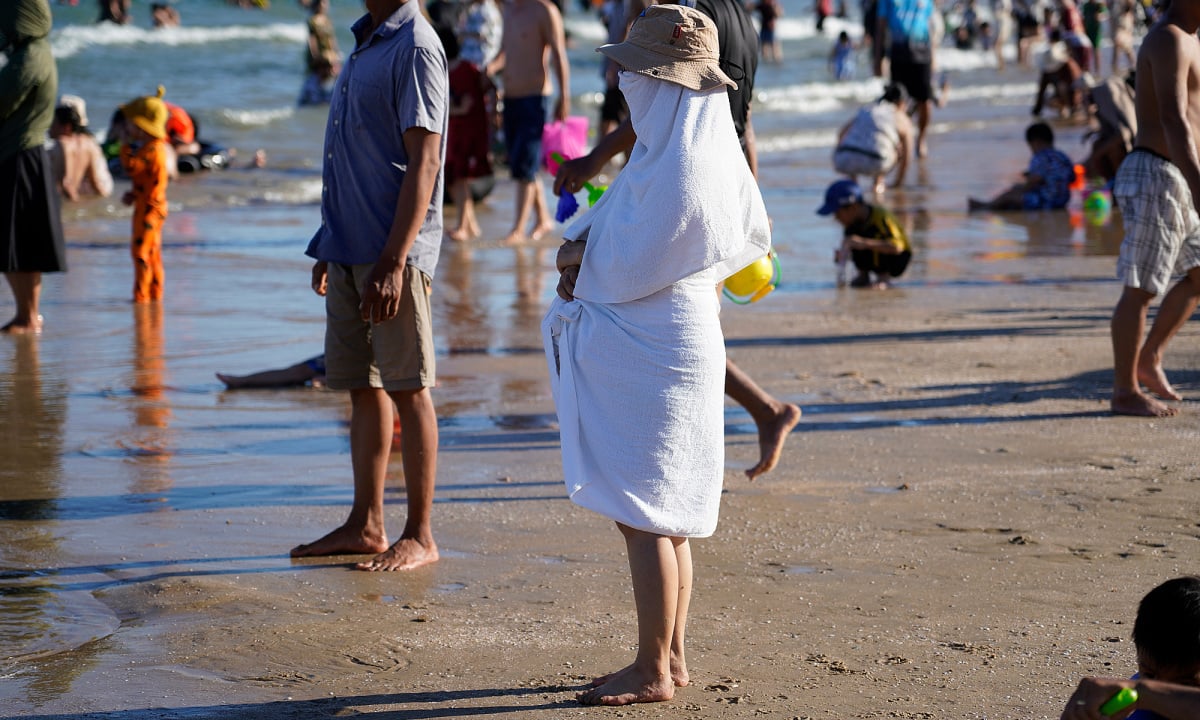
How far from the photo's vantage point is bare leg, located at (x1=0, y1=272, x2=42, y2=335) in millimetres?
8406

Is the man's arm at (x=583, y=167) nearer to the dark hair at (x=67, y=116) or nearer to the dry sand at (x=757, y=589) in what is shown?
the dry sand at (x=757, y=589)

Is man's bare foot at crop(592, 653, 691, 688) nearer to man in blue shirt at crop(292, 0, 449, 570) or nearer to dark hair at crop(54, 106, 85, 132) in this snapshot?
man in blue shirt at crop(292, 0, 449, 570)

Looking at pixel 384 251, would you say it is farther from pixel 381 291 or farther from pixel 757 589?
pixel 757 589

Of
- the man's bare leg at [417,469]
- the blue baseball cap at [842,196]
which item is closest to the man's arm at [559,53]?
the blue baseball cap at [842,196]

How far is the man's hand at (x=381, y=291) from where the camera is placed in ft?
15.0

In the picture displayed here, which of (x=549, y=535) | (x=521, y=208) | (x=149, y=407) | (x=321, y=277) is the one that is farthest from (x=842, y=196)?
(x=321, y=277)

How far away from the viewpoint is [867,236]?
32.9 ft

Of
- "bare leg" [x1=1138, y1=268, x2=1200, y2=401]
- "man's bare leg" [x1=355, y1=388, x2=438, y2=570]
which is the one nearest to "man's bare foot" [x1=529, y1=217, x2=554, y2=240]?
"bare leg" [x1=1138, y1=268, x2=1200, y2=401]

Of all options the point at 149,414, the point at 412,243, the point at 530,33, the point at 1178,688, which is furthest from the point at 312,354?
the point at 1178,688

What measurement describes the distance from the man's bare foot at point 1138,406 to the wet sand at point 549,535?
0.38ft

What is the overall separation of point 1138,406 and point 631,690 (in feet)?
12.6

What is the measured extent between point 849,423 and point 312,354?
303 cm

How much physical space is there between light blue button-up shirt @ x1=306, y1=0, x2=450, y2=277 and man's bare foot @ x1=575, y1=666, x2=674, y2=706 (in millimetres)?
1571

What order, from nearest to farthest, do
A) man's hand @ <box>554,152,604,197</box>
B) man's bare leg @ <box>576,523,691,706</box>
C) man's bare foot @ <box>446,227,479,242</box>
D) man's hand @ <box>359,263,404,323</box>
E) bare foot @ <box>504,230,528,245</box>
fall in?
man's bare leg @ <box>576,523,691,706</box> → man's hand @ <box>554,152,604,197</box> → man's hand @ <box>359,263,404,323</box> → bare foot @ <box>504,230,528,245</box> → man's bare foot @ <box>446,227,479,242</box>
